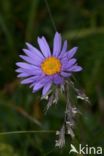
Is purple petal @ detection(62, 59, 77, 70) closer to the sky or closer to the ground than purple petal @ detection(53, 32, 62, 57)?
closer to the ground

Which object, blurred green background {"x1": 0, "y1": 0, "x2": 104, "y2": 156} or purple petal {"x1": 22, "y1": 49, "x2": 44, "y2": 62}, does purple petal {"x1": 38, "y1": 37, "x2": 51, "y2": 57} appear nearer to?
purple petal {"x1": 22, "y1": 49, "x2": 44, "y2": 62}

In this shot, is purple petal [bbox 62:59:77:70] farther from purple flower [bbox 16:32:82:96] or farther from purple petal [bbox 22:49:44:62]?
purple petal [bbox 22:49:44:62]

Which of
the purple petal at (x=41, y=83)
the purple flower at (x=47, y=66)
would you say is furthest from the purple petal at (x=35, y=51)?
the purple petal at (x=41, y=83)

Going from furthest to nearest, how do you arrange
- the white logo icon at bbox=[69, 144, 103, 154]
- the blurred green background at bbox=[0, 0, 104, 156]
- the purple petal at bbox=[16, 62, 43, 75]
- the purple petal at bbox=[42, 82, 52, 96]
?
the blurred green background at bbox=[0, 0, 104, 156], the white logo icon at bbox=[69, 144, 103, 154], the purple petal at bbox=[16, 62, 43, 75], the purple petal at bbox=[42, 82, 52, 96]

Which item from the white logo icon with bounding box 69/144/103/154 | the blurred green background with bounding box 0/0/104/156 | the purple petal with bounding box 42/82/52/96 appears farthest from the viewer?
the blurred green background with bounding box 0/0/104/156

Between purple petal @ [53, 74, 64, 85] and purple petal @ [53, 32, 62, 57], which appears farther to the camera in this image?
purple petal @ [53, 32, 62, 57]

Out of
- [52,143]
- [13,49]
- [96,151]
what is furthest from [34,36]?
[96,151]

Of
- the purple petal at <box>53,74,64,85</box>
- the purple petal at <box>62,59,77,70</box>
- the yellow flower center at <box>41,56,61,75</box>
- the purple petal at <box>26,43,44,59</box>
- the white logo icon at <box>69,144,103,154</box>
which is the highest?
the purple petal at <box>26,43,44,59</box>

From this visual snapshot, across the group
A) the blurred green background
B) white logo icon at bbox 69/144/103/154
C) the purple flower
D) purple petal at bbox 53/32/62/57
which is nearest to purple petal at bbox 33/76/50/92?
the purple flower
